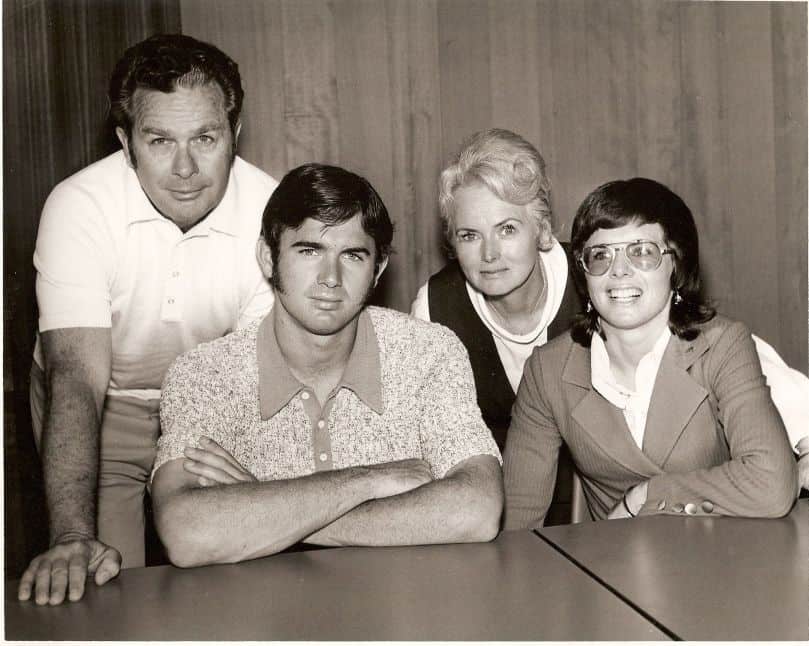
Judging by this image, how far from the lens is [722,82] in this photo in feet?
12.2

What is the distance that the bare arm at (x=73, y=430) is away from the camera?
196 cm

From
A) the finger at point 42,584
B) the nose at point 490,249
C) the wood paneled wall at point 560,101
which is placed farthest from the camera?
the wood paneled wall at point 560,101

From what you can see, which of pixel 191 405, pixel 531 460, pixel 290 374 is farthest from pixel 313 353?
pixel 531 460

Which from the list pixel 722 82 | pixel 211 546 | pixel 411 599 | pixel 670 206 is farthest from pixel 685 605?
pixel 722 82

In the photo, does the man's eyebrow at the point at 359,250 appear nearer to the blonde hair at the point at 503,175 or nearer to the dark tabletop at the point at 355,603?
the blonde hair at the point at 503,175

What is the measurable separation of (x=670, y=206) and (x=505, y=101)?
157 cm

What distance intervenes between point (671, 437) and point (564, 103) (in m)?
1.93

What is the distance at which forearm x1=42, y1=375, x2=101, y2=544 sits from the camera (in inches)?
79.7

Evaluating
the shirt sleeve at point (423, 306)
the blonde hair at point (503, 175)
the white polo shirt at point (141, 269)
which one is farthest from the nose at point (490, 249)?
the white polo shirt at point (141, 269)

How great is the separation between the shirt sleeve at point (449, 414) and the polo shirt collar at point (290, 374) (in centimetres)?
12

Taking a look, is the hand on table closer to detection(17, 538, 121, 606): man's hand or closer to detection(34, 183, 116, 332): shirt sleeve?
detection(17, 538, 121, 606): man's hand

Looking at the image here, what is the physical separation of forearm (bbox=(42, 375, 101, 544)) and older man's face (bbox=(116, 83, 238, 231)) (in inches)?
22.1

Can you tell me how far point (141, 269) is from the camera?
245 cm

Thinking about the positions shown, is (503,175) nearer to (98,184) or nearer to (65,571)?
(98,184)
